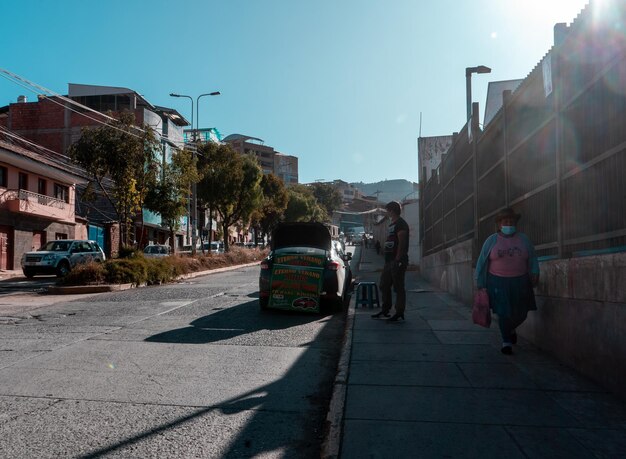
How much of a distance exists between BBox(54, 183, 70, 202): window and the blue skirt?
32155 millimetres

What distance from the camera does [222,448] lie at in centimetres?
375

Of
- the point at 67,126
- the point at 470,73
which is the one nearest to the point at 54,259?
the point at 470,73

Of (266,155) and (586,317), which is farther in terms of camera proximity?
(266,155)

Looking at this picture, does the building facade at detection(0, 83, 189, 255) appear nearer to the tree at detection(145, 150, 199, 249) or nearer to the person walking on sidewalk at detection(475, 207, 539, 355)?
the tree at detection(145, 150, 199, 249)

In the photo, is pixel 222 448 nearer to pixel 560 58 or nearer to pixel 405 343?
pixel 405 343

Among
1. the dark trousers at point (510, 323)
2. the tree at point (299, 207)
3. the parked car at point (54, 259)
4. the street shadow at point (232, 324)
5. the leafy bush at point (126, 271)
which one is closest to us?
the dark trousers at point (510, 323)

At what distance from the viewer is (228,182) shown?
112 ft

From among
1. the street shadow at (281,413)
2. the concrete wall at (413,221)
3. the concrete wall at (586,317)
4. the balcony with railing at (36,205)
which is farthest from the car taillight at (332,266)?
the balcony with railing at (36,205)

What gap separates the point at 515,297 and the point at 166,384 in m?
3.70

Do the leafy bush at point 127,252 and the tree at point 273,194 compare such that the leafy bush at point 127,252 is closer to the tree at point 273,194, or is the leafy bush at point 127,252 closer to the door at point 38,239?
the door at point 38,239

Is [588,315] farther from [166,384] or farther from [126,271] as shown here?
[126,271]

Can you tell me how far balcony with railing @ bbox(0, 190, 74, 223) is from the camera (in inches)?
1099

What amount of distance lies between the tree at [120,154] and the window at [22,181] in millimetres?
10725

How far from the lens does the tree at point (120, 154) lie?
1972cm
